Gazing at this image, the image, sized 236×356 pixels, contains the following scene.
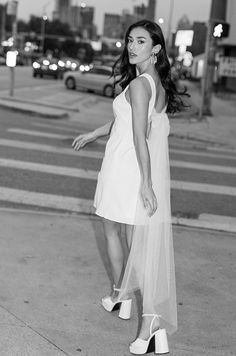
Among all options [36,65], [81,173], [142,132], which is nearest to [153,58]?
[142,132]

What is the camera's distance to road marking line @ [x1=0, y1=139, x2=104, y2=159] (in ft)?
36.9

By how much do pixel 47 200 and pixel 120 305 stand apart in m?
3.50

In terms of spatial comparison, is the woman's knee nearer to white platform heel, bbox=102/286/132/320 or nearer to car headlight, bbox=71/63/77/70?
white platform heel, bbox=102/286/132/320

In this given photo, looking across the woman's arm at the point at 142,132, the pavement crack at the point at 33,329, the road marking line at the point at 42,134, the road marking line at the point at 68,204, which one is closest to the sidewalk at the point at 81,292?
the pavement crack at the point at 33,329

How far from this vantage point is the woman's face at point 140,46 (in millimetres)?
3777

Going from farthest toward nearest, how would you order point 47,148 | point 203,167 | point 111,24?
1. point 111,24
2. point 47,148
3. point 203,167

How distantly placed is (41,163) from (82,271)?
17.0 ft

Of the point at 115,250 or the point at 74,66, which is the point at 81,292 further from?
the point at 74,66

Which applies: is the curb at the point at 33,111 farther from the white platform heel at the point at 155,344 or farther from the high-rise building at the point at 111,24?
the high-rise building at the point at 111,24

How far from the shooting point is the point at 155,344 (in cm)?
371

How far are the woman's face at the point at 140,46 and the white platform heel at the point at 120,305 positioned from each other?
151 centimetres

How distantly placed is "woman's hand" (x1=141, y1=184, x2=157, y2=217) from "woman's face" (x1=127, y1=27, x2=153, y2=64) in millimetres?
768

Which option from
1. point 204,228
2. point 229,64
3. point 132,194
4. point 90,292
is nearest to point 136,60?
point 132,194
